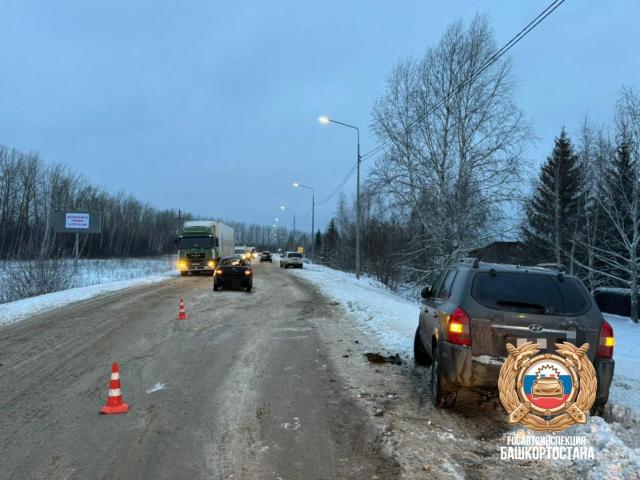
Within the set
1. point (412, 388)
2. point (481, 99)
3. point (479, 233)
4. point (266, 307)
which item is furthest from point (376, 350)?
point (481, 99)

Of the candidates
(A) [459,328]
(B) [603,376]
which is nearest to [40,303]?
(A) [459,328]

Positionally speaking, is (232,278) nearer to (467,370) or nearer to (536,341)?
(467,370)

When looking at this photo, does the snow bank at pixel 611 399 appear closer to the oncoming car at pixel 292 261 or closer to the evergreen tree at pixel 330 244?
the oncoming car at pixel 292 261

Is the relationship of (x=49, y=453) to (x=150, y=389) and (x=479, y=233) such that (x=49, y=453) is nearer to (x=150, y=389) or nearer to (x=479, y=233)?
(x=150, y=389)

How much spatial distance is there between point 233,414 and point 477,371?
8.82ft

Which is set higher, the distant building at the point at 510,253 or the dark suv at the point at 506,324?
the distant building at the point at 510,253

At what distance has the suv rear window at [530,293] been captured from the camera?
503 cm

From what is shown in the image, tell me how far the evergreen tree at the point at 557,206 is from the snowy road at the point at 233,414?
22471 mm

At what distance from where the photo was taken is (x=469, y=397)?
19.9ft

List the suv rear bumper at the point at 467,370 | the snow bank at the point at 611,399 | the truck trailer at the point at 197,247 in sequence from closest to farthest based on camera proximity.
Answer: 1. the snow bank at the point at 611,399
2. the suv rear bumper at the point at 467,370
3. the truck trailer at the point at 197,247

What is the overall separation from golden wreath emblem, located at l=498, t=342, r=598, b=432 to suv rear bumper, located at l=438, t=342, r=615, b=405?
4.0 inches

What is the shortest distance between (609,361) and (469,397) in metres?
1.71

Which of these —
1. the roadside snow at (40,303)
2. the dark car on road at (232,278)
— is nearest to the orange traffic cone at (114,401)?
the roadside snow at (40,303)

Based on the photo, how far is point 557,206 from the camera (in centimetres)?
2834
